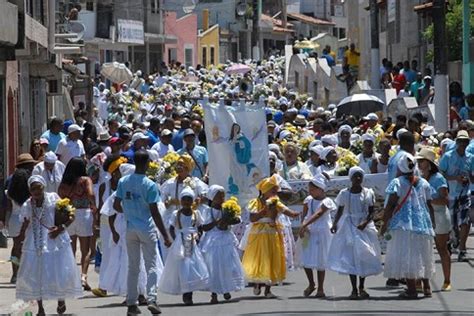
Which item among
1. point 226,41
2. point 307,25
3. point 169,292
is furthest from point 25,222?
point 307,25

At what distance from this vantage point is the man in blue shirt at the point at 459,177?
2159 cm

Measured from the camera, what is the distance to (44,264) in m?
16.2

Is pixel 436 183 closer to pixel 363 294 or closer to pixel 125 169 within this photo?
pixel 363 294

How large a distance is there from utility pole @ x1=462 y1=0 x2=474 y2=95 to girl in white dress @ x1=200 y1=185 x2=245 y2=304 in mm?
19657

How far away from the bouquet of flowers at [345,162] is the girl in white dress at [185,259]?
4541mm

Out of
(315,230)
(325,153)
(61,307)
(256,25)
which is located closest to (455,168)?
(325,153)

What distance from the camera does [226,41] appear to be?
101 m

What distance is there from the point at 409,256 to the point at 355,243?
0.84 metres

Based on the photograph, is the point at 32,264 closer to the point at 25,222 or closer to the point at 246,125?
the point at 25,222

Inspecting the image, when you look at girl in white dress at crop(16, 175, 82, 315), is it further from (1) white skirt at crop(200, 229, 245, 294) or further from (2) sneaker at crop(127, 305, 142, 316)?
(1) white skirt at crop(200, 229, 245, 294)

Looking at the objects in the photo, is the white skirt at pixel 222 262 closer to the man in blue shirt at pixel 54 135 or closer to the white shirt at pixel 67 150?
the white shirt at pixel 67 150

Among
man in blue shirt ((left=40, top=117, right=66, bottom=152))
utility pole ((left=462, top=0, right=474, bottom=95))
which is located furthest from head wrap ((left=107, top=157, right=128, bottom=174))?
utility pole ((left=462, top=0, right=474, bottom=95))

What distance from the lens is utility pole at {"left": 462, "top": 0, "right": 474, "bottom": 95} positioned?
1437 inches

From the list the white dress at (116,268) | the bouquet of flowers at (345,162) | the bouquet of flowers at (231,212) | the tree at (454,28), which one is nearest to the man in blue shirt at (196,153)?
the bouquet of flowers at (345,162)
